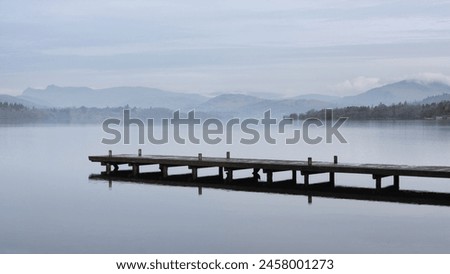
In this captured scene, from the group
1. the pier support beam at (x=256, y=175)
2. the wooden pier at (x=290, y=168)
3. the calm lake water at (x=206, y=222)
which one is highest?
the wooden pier at (x=290, y=168)

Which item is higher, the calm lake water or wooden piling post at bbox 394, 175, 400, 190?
wooden piling post at bbox 394, 175, 400, 190

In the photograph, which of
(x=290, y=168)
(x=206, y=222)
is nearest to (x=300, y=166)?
(x=290, y=168)

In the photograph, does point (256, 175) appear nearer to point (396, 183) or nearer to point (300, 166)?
point (300, 166)

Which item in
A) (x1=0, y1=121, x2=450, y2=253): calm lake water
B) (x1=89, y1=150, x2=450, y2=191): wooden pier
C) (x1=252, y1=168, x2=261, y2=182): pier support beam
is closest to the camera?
(x1=0, y1=121, x2=450, y2=253): calm lake water

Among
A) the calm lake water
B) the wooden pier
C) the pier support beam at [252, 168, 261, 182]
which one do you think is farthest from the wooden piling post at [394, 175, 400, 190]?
the pier support beam at [252, 168, 261, 182]

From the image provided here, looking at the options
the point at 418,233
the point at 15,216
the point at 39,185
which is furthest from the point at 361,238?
the point at 39,185

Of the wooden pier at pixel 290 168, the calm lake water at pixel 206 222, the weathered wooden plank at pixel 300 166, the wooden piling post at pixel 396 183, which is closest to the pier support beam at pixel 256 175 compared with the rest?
the wooden pier at pixel 290 168

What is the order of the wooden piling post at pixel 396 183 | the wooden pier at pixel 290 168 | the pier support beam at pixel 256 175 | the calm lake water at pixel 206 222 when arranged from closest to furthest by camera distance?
the calm lake water at pixel 206 222 → the wooden pier at pixel 290 168 → the wooden piling post at pixel 396 183 → the pier support beam at pixel 256 175

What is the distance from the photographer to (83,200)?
94.8 feet

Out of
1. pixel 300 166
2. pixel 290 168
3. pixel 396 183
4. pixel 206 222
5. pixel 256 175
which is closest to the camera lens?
pixel 206 222

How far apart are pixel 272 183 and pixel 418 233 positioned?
35.6ft

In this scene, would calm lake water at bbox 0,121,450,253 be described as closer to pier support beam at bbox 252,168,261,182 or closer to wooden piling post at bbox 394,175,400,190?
wooden piling post at bbox 394,175,400,190

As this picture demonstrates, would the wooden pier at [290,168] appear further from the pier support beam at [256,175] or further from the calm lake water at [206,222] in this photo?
the calm lake water at [206,222]

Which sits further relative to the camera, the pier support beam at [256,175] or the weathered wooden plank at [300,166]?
the pier support beam at [256,175]
